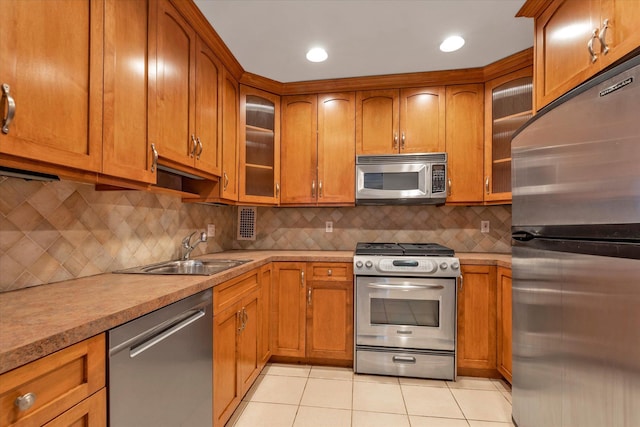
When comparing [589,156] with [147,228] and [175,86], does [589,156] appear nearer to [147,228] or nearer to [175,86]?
[175,86]

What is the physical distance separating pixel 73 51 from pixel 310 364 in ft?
7.89

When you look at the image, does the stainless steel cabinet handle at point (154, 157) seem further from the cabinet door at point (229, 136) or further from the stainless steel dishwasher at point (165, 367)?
the cabinet door at point (229, 136)

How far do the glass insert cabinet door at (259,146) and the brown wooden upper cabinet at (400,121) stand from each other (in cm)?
76

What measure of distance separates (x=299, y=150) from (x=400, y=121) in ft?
3.04

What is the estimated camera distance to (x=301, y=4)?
162cm

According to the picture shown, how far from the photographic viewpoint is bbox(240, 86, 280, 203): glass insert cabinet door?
2494mm

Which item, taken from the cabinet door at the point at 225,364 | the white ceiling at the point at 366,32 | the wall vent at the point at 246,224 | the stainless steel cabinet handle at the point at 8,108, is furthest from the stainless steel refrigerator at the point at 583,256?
the wall vent at the point at 246,224

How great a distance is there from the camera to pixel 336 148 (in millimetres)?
2623

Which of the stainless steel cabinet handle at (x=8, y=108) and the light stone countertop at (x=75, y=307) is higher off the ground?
the stainless steel cabinet handle at (x=8, y=108)

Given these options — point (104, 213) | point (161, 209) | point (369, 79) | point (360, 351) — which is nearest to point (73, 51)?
point (104, 213)

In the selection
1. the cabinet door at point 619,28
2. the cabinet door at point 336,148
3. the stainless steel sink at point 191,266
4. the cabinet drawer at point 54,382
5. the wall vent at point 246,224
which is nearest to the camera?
the cabinet drawer at point 54,382

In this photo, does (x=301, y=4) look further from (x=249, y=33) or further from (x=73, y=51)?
(x=73, y=51)

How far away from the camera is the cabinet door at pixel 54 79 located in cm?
80

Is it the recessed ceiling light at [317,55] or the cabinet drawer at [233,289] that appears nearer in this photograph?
the cabinet drawer at [233,289]
